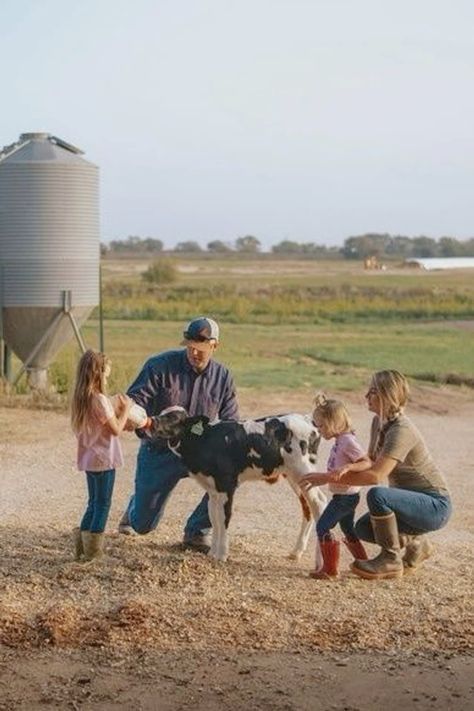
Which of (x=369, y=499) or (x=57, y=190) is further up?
(x=57, y=190)

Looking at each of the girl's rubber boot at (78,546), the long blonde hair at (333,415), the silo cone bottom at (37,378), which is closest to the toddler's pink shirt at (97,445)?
the girl's rubber boot at (78,546)

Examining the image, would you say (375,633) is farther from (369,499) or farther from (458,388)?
(458,388)

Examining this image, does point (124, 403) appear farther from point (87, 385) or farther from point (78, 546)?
point (78, 546)

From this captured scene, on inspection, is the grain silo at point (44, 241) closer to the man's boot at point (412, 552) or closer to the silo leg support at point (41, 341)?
the silo leg support at point (41, 341)

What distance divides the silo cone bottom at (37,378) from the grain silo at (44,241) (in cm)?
60

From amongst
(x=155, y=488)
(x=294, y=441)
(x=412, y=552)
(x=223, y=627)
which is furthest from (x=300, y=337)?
(x=223, y=627)

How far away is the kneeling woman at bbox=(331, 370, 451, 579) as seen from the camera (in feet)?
29.7

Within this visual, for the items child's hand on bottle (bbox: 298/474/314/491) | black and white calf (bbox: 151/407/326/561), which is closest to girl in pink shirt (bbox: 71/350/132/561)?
black and white calf (bbox: 151/407/326/561)

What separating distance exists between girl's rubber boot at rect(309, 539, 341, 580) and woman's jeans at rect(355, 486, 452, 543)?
0.33m

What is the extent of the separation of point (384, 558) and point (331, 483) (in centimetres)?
61

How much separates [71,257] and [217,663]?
14.1 metres

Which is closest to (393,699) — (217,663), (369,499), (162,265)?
(217,663)

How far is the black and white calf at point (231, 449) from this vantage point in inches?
364

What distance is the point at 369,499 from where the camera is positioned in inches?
357
